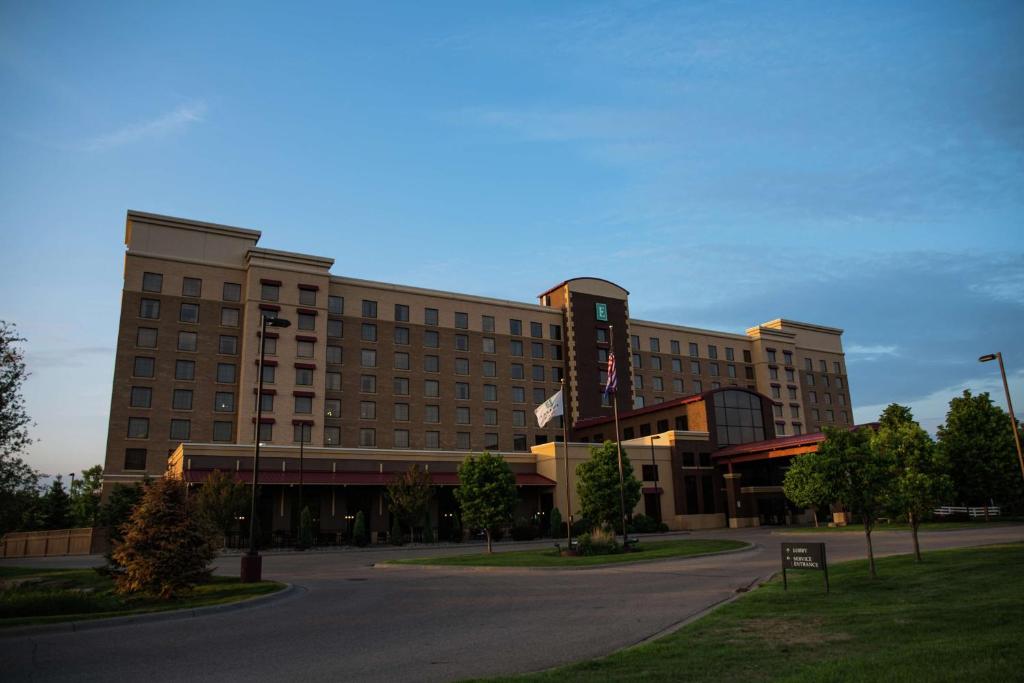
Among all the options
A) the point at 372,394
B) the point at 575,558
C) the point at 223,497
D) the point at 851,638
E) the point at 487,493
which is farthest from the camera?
the point at 372,394

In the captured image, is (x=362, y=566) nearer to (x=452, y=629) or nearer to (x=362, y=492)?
(x=452, y=629)

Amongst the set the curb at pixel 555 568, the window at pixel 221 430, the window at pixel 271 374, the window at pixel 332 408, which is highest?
the window at pixel 271 374

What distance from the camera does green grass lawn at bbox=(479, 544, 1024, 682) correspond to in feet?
26.8

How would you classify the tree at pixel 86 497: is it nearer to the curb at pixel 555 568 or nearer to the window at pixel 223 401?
the window at pixel 223 401

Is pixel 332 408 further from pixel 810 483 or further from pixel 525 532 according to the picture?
pixel 810 483

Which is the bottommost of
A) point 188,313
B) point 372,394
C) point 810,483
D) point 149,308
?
point 810,483

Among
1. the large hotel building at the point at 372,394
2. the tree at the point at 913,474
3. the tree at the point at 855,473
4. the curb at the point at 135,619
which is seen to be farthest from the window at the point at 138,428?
the tree at the point at 913,474

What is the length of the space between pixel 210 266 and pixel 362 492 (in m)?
24.4

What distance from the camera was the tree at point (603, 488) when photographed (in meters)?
39.3

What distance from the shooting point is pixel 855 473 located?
19.1 m

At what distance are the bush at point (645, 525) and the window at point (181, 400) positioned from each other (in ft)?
123

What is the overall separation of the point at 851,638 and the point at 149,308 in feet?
197

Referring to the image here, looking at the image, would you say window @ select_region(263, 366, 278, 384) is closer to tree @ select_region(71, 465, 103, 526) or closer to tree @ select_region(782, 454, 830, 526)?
tree @ select_region(71, 465, 103, 526)

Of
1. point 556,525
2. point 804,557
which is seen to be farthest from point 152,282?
point 804,557
